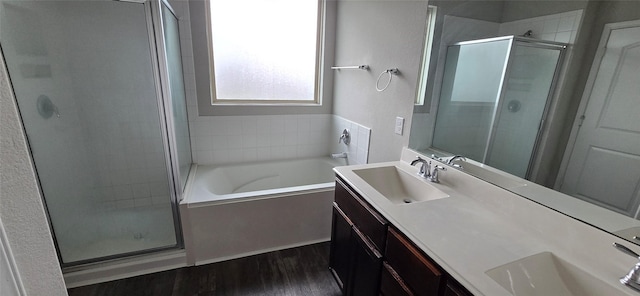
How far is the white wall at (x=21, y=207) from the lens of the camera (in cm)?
49

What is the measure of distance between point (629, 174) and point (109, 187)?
3.11 meters

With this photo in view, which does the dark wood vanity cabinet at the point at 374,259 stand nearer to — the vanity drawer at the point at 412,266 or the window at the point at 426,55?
the vanity drawer at the point at 412,266

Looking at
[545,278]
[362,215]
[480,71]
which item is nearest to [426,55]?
[480,71]

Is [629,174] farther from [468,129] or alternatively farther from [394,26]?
[394,26]

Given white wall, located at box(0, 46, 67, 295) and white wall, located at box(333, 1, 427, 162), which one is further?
white wall, located at box(333, 1, 427, 162)

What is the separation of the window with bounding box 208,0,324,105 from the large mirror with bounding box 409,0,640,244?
1.56 metres

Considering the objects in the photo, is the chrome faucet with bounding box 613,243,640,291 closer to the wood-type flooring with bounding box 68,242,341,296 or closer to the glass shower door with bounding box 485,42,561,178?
the glass shower door with bounding box 485,42,561,178

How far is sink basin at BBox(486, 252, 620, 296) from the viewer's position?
2.65ft

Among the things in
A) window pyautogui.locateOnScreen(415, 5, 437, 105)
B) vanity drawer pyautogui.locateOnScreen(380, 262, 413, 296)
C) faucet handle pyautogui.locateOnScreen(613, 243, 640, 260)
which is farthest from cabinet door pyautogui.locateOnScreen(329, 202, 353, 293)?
faucet handle pyautogui.locateOnScreen(613, 243, 640, 260)

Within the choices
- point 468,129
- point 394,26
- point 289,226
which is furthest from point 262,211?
point 394,26

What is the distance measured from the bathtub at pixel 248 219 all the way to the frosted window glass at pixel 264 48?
101 cm

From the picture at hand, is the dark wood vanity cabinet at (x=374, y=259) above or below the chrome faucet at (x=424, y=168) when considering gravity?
below

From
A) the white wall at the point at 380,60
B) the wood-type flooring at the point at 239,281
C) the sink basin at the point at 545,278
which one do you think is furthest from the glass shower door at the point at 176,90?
the sink basin at the point at 545,278

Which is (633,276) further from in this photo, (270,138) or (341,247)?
(270,138)
